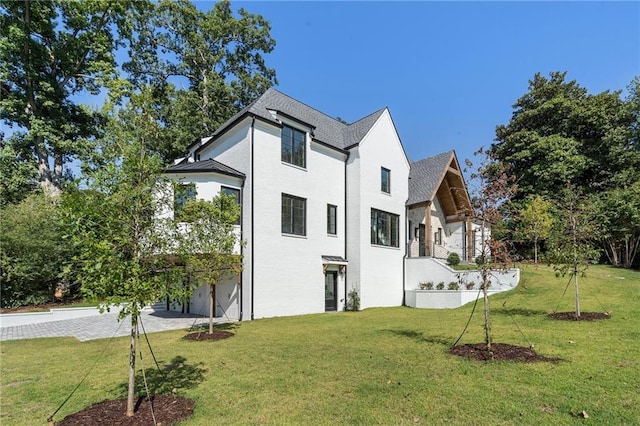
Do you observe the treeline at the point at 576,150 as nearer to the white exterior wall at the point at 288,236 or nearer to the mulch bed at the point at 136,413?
the white exterior wall at the point at 288,236

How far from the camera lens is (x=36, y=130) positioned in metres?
21.8

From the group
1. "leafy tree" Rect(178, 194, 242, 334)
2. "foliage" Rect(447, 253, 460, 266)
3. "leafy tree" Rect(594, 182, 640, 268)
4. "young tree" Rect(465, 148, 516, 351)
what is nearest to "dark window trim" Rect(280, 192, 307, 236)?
"leafy tree" Rect(178, 194, 242, 334)

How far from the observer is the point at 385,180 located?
20797 mm

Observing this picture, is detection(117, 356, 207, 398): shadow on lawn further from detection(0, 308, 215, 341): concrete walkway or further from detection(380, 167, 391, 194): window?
detection(380, 167, 391, 194): window

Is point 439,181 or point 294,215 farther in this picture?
point 439,181

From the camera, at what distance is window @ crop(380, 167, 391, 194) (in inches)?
810

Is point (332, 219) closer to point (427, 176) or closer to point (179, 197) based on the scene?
point (427, 176)

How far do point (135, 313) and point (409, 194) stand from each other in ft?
67.0

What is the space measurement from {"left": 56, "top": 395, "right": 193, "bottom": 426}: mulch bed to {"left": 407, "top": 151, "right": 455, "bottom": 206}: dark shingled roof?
18722 mm

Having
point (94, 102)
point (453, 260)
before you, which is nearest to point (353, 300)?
point (453, 260)

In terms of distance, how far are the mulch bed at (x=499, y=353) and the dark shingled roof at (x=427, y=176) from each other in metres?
14.2

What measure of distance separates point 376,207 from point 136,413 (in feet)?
54.0

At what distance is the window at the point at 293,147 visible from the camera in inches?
653

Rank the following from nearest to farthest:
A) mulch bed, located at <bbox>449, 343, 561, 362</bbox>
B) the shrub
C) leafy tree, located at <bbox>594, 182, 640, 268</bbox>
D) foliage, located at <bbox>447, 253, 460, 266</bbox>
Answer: mulch bed, located at <bbox>449, 343, 561, 362</bbox>, the shrub, foliage, located at <bbox>447, 253, 460, 266</bbox>, leafy tree, located at <bbox>594, 182, 640, 268</bbox>
